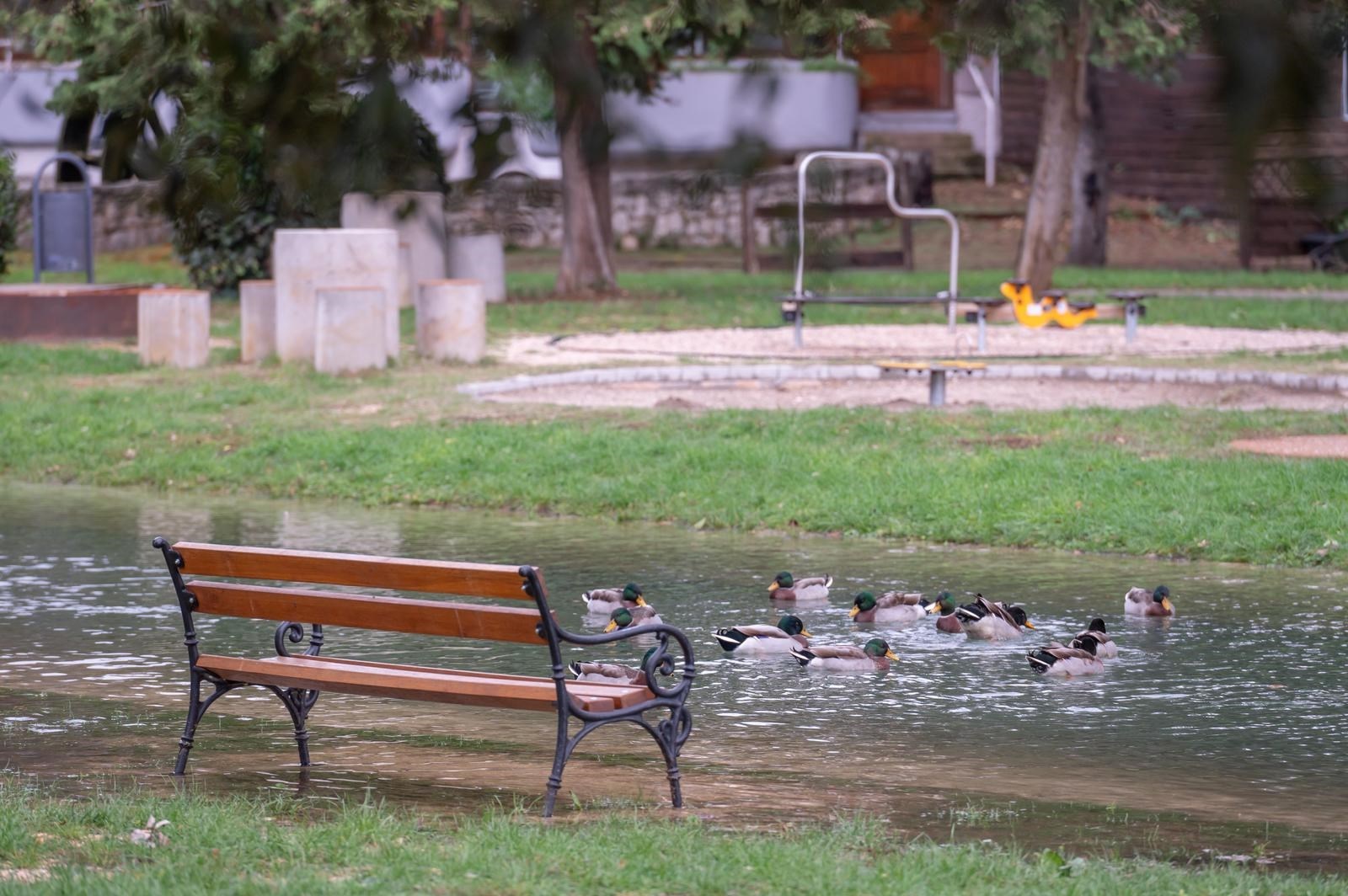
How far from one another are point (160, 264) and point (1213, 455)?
75.2 feet

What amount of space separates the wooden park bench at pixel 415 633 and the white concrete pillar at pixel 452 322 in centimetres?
1148

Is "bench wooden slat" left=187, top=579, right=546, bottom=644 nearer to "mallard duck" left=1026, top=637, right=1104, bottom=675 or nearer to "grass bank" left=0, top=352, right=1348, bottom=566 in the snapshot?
"mallard duck" left=1026, top=637, right=1104, bottom=675

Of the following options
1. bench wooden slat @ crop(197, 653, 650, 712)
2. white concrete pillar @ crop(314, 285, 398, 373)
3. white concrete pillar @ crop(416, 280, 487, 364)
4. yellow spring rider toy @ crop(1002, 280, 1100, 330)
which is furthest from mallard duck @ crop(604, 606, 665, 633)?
yellow spring rider toy @ crop(1002, 280, 1100, 330)

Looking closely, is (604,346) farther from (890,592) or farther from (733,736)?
(733,736)

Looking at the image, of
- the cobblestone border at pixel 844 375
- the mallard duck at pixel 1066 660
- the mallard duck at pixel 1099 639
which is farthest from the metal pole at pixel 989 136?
the mallard duck at pixel 1066 660

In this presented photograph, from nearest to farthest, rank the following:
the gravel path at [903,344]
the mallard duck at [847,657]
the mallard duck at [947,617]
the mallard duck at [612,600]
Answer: the mallard duck at [847,657]
the mallard duck at [947,617]
the mallard duck at [612,600]
the gravel path at [903,344]

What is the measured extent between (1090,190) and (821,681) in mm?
26081

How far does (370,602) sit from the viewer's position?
622 centimetres

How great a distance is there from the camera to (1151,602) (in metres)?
8.95

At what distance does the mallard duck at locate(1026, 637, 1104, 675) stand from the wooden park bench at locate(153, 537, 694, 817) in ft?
6.76

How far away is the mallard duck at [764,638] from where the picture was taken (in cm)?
827

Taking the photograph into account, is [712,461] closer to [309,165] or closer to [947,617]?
[947,617]

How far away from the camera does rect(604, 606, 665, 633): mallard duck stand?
27.8 ft

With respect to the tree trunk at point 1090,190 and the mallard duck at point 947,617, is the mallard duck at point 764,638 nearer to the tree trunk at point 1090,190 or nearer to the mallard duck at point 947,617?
the mallard duck at point 947,617
